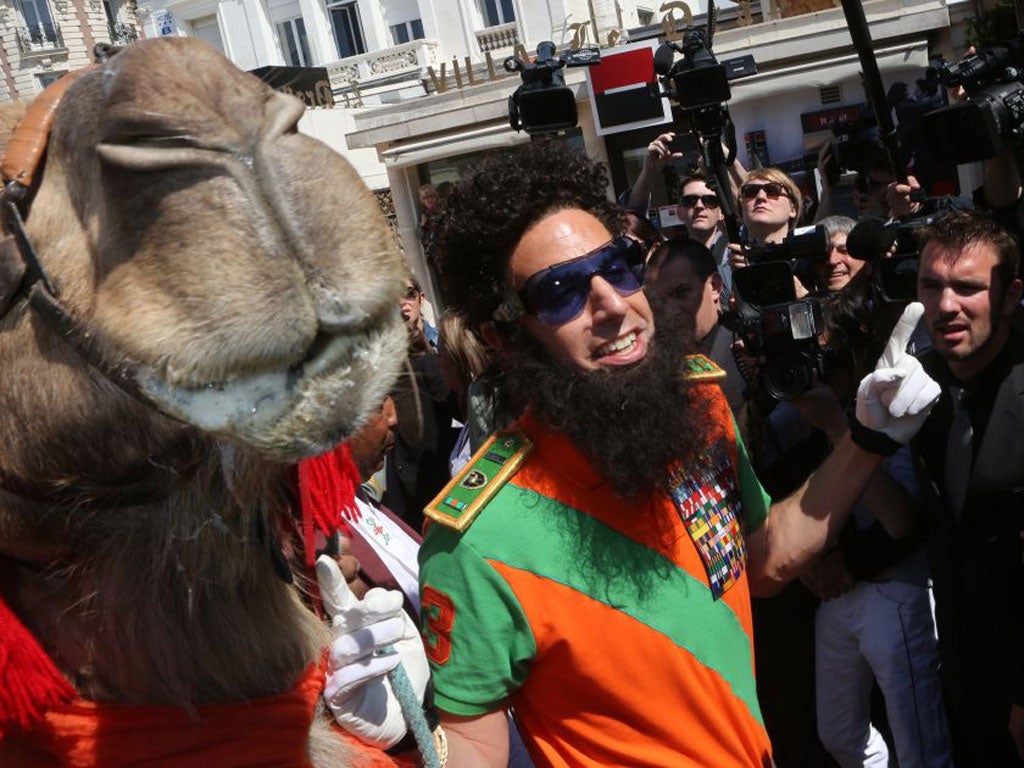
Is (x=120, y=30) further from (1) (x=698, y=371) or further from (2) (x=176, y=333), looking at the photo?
(1) (x=698, y=371)

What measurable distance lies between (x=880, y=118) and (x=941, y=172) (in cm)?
26

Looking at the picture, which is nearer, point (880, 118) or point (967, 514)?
point (967, 514)

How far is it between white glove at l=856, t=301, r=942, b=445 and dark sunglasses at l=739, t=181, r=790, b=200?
267 cm

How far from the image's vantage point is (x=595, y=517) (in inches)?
80.8

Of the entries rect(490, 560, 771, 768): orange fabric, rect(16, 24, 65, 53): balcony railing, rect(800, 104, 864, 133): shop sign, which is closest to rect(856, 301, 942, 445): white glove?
rect(490, 560, 771, 768): orange fabric

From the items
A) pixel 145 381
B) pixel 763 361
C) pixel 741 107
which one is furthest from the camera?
pixel 741 107

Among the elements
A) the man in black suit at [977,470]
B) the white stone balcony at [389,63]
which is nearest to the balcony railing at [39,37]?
the man in black suit at [977,470]

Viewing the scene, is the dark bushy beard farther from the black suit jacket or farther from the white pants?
the white pants

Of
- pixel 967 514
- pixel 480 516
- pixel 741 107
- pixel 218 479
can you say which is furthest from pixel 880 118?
pixel 741 107

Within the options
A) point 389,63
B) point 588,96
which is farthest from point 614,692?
point 389,63

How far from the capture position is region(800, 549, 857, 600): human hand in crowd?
330 centimetres

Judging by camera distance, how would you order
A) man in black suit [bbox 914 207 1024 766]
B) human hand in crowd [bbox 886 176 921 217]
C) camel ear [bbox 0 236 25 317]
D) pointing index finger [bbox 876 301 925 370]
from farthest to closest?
human hand in crowd [bbox 886 176 921 217], man in black suit [bbox 914 207 1024 766], pointing index finger [bbox 876 301 925 370], camel ear [bbox 0 236 25 317]

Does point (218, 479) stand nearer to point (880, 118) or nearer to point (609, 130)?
point (880, 118)

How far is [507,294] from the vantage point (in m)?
2.26
